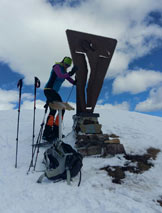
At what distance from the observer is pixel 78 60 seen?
613cm

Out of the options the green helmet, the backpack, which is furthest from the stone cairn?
the green helmet

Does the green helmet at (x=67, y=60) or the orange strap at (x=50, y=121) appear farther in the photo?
the orange strap at (x=50, y=121)

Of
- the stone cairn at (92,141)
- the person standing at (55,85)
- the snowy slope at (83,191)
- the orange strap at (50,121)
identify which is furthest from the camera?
the orange strap at (50,121)

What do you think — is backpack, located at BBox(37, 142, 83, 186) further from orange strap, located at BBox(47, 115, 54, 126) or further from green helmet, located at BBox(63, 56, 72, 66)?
green helmet, located at BBox(63, 56, 72, 66)

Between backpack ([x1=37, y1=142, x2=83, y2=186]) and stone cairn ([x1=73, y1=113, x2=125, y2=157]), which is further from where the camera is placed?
stone cairn ([x1=73, y1=113, x2=125, y2=157])

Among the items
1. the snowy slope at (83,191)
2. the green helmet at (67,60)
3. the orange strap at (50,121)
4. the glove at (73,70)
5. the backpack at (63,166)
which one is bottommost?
the snowy slope at (83,191)

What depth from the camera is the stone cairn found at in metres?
5.32

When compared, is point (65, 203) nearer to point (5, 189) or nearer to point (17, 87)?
point (5, 189)

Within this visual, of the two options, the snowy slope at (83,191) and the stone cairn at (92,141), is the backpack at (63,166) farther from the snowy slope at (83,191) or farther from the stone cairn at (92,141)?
the stone cairn at (92,141)

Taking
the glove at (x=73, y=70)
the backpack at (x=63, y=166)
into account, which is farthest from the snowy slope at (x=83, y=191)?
the glove at (x=73, y=70)

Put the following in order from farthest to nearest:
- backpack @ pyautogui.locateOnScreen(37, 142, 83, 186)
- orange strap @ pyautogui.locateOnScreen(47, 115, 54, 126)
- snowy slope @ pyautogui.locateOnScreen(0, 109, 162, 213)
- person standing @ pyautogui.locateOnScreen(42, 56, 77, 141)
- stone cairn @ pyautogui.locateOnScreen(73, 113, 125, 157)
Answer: orange strap @ pyautogui.locateOnScreen(47, 115, 54, 126) → person standing @ pyautogui.locateOnScreen(42, 56, 77, 141) → stone cairn @ pyautogui.locateOnScreen(73, 113, 125, 157) → backpack @ pyautogui.locateOnScreen(37, 142, 83, 186) → snowy slope @ pyautogui.locateOnScreen(0, 109, 162, 213)

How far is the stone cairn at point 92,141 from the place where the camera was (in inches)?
210

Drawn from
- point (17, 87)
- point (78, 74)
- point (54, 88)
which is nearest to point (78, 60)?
point (78, 74)

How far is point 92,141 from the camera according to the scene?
553 cm
